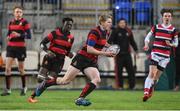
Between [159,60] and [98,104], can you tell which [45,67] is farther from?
[159,60]

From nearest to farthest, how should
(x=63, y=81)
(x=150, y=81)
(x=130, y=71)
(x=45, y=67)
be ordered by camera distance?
(x=63, y=81) < (x=150, y=81) < (x=45, y=67) < (x=130, y=71)

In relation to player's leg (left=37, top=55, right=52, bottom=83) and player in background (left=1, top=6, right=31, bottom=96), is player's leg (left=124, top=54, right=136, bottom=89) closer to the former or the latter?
player in background (left=1, top=6, right=31, bottom=96)

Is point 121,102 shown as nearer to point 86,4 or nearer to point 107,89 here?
point 107,89

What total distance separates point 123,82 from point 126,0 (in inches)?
112

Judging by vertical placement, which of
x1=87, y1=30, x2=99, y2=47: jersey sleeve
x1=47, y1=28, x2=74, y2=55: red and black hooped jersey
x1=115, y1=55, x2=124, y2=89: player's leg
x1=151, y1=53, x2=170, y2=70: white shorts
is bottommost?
x1=115, y1=55, x2=124, y2=89: player's leg

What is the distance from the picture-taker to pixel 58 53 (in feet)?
51.8

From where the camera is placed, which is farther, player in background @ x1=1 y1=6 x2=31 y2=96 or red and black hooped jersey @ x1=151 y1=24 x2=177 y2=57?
player in background @ x1=1 y1=6 x2=31 y2=96

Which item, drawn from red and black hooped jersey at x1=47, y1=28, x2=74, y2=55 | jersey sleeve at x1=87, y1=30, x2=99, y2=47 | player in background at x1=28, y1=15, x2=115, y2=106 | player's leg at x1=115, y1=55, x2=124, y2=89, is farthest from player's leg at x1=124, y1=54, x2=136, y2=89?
jersey sleeve at x1=87, y1=30, x2=99, y2=47

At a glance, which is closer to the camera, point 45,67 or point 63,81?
point 63,81

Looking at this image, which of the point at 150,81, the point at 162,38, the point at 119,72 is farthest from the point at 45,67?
the point at 119,72

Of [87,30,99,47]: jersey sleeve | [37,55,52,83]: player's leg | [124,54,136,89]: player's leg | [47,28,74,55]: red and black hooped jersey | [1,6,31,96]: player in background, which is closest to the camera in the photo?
[87,30,99,47]: jersey sleeve

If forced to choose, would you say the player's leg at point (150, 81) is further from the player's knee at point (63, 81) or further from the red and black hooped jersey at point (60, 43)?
the player's knee at point (63, 81)

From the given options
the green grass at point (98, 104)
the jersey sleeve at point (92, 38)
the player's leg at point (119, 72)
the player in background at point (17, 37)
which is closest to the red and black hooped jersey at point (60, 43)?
the green grass at point (98, 104)

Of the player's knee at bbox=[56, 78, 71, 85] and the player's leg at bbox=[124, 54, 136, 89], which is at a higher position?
the player's knee at bbox=[56, 78, 71, 85]
